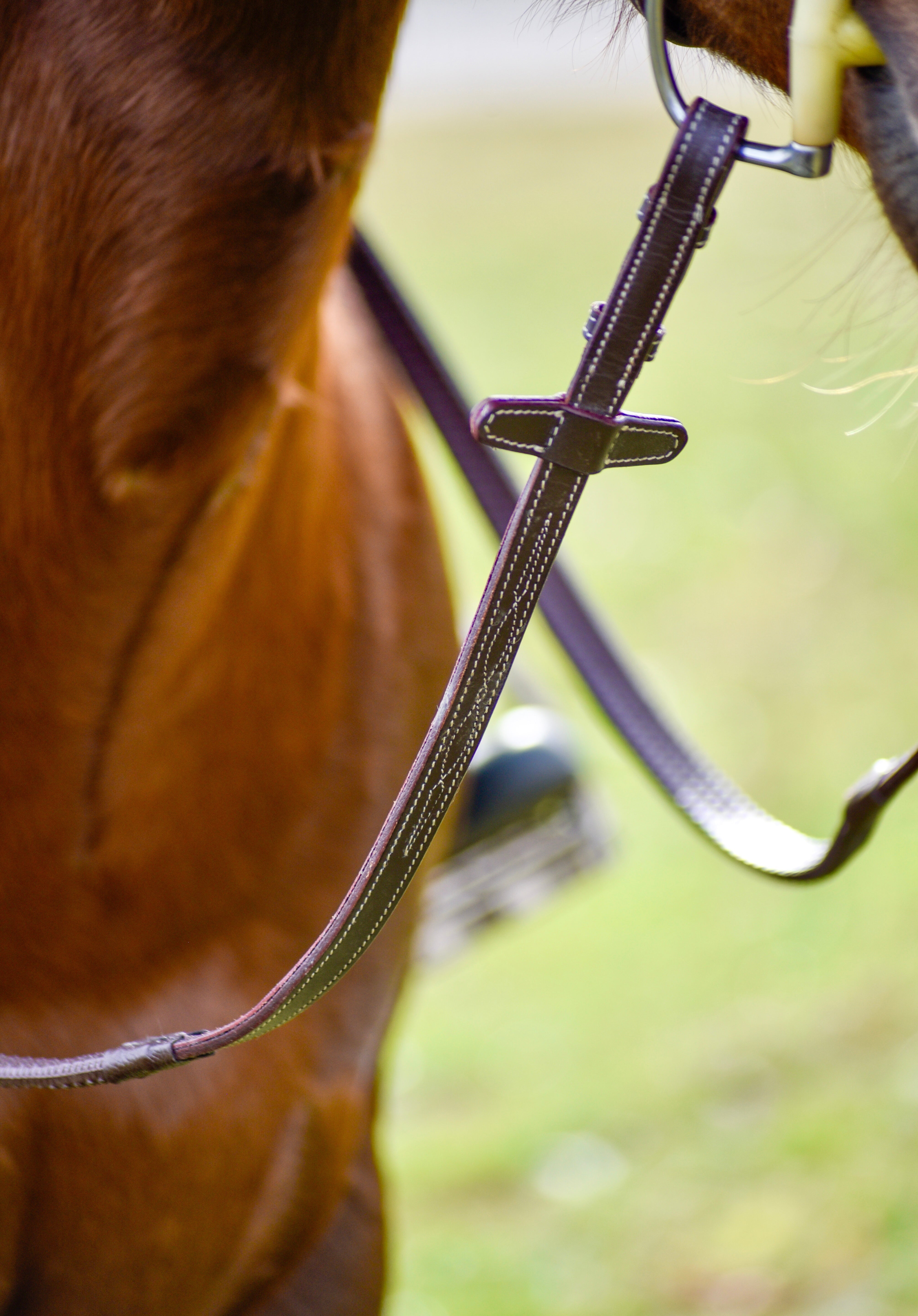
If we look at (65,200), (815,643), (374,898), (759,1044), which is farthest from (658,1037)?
(65,200)

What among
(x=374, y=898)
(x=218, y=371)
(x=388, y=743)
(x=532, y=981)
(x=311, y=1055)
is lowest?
(x=532, y=981)

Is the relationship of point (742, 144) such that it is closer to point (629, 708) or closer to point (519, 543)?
point (519, 543)

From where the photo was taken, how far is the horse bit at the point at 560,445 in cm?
53

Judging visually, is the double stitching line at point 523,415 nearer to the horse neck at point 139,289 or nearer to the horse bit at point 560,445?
the horse bit at point 560,445

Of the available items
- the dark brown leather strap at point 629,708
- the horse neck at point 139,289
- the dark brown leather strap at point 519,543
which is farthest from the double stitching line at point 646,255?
the dark brown leather strap at point 629,708

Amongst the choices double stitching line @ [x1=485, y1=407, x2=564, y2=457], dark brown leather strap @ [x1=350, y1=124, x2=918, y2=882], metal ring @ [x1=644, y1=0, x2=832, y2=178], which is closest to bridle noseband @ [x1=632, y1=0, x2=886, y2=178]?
metal ring @ [x1=644, y1=0, x2=832, y2=178]

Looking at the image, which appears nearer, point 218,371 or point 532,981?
point 218,371

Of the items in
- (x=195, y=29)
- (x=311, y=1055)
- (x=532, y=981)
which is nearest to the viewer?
(x=195, y=29)

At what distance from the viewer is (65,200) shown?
2.14ft

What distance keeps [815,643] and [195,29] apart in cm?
307

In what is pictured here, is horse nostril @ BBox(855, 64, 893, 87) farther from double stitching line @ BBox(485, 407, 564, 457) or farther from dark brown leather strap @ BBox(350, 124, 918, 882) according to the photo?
dark brown leather strap @ BBox(350, 124, 918, 882)

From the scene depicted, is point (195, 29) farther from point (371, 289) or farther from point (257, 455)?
point (371, 289)

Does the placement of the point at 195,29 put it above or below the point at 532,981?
above

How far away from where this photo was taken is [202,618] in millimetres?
834
